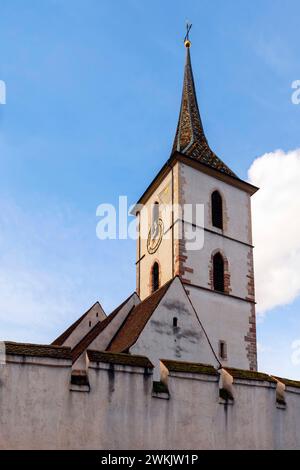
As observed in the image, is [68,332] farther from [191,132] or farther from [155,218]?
[191,132]

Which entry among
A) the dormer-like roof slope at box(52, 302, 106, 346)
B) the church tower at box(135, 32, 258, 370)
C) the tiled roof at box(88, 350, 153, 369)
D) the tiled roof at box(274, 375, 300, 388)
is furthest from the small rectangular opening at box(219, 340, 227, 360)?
the tiled roof at box(88, 350, 153, 369)

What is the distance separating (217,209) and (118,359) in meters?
17.8

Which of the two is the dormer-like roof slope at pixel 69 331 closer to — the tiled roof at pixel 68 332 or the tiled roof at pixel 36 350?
the tiled roof at pixel 68 332

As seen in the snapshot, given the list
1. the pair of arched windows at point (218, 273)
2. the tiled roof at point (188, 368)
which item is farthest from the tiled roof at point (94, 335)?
the tiled roof at point (188, 368)

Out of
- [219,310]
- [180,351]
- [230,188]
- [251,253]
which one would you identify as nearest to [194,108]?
[230,188]

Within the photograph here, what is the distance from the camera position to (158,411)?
793cm

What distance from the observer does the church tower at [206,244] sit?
22.4m

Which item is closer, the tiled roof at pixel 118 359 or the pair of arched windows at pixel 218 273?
the tiled roof at pixel 118 359

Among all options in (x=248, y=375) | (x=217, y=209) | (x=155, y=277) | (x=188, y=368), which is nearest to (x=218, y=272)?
(x=155, y=277)

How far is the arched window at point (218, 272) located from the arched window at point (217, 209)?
1.55 meters

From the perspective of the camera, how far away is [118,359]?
7.91 meters

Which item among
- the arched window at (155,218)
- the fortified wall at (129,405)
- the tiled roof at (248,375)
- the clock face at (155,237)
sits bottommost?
the fortified wall at (129,405)
